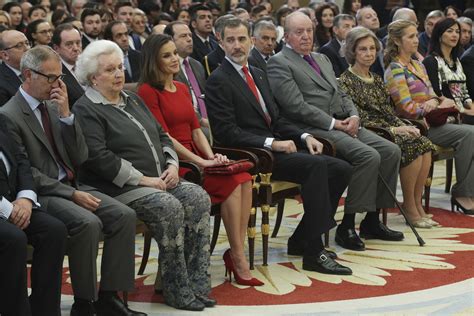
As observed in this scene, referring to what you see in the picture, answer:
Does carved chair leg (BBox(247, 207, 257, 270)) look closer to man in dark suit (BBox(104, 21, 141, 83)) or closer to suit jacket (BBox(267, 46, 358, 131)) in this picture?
suit jacket (BBox(267, 46, 358, 131))

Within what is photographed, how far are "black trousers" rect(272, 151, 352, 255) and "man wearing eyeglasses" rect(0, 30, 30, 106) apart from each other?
1.75m

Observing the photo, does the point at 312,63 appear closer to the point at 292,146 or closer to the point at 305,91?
the point at 305,91

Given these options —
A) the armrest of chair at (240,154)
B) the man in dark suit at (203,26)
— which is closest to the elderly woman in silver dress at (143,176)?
the armrest of chair at (240,154)

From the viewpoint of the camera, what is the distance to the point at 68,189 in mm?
4664

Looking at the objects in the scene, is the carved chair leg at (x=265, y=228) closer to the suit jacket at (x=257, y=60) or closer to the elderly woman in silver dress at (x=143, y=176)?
the elderly woman in silver dress at (x=143, y=176)

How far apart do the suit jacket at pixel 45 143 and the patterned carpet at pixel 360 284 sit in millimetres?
689

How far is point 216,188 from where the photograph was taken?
543 cm

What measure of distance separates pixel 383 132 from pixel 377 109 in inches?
7.7

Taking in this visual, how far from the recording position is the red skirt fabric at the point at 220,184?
540 centimetres

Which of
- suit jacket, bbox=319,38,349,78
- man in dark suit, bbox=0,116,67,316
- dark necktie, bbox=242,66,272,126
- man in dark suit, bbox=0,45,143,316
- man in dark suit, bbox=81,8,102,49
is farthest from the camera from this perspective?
man in dark suit, bbox=81,8,102,49

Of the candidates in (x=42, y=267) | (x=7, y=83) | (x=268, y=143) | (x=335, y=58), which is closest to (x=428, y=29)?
(x=335, y=58)

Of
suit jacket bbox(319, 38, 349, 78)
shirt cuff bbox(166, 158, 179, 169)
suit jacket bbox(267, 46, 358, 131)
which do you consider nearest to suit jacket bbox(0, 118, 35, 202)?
shirt cuff bbox(166, 158, 179, 169)

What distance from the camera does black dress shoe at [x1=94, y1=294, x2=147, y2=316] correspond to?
469 centimetres

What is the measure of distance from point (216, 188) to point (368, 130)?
174cm
